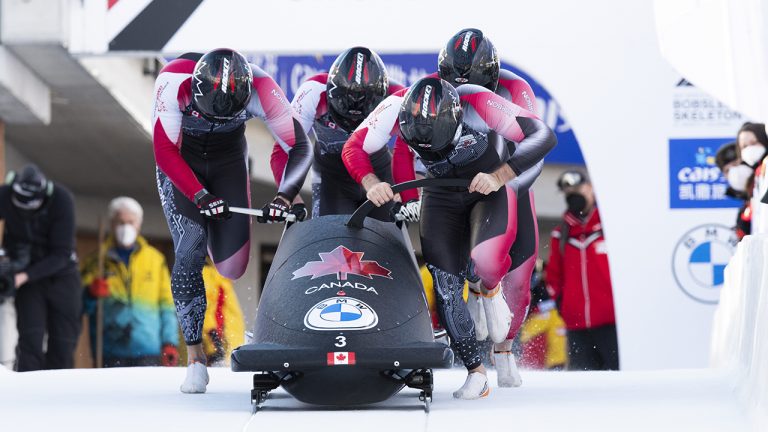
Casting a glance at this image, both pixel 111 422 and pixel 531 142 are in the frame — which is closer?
pixel 111 422

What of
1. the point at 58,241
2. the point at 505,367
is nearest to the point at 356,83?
the point at 505,367

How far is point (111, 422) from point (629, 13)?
535 centimetres

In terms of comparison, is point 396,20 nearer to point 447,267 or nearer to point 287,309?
point 447,267

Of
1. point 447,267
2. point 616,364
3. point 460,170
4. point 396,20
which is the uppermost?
point 396,20

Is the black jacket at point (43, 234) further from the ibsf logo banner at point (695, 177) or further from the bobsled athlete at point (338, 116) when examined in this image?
the ibsf logo banner at point (695, 177)

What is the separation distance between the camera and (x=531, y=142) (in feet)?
16.9

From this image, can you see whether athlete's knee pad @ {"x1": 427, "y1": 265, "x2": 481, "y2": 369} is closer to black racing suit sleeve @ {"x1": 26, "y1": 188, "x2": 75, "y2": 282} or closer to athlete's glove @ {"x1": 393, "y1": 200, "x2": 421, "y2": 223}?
athlete's glove @ {"x1": 393, "y1": 200, "x2": 421, "y2": 223}

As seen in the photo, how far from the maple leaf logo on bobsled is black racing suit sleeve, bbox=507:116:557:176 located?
0.67 meters

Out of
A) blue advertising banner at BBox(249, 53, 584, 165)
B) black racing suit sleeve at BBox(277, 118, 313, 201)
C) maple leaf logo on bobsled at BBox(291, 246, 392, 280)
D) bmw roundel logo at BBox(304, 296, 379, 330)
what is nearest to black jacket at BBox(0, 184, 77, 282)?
blue advertising banner at BBox(249, 53, 584, 165)

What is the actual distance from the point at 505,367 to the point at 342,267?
4.13ft

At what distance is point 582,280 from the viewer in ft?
26.7

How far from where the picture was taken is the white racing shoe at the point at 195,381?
5352 millimetres

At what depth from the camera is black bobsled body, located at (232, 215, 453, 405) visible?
174 inches

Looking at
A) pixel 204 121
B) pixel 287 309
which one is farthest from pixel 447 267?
pixel 204 121
